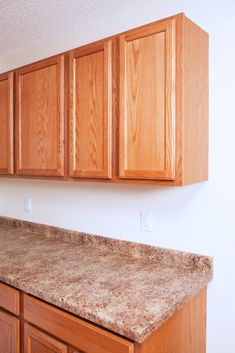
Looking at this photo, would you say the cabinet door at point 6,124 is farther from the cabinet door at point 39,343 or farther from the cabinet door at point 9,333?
the cabinet door at point 39,343

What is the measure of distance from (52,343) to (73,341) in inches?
5.6

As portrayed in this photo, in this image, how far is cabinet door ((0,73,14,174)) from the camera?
2002 mm

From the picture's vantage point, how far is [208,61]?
1472mm

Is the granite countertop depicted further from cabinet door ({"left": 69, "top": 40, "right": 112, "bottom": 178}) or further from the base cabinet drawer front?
cabinet door ({"left": 69, "top": 40, "right": 112, "bottom": 178})

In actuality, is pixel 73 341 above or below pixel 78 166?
below

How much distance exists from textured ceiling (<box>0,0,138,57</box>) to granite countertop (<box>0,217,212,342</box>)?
4.65 feet

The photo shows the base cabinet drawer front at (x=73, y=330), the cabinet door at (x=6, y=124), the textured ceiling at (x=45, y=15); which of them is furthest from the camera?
the cabinet door at (x=6, y=124)

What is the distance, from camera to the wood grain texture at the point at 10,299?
1444 millimetres

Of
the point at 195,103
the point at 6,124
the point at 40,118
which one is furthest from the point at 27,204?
the point at 195,103

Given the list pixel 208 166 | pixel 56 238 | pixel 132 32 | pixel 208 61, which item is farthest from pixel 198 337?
pixel 132 32

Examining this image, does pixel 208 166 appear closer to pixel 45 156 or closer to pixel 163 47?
pixel 163 47

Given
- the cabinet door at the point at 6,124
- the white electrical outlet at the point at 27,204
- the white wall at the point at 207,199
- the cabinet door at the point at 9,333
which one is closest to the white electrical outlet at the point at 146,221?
the white wall at the point at 207,199

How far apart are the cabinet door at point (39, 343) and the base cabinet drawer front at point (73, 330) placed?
0.10 ft

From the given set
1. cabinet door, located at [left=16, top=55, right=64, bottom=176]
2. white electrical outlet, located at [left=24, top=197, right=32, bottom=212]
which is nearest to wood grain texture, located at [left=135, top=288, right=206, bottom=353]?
cabinet door, located at [left=16, top=55, right=64, bottom=176]
